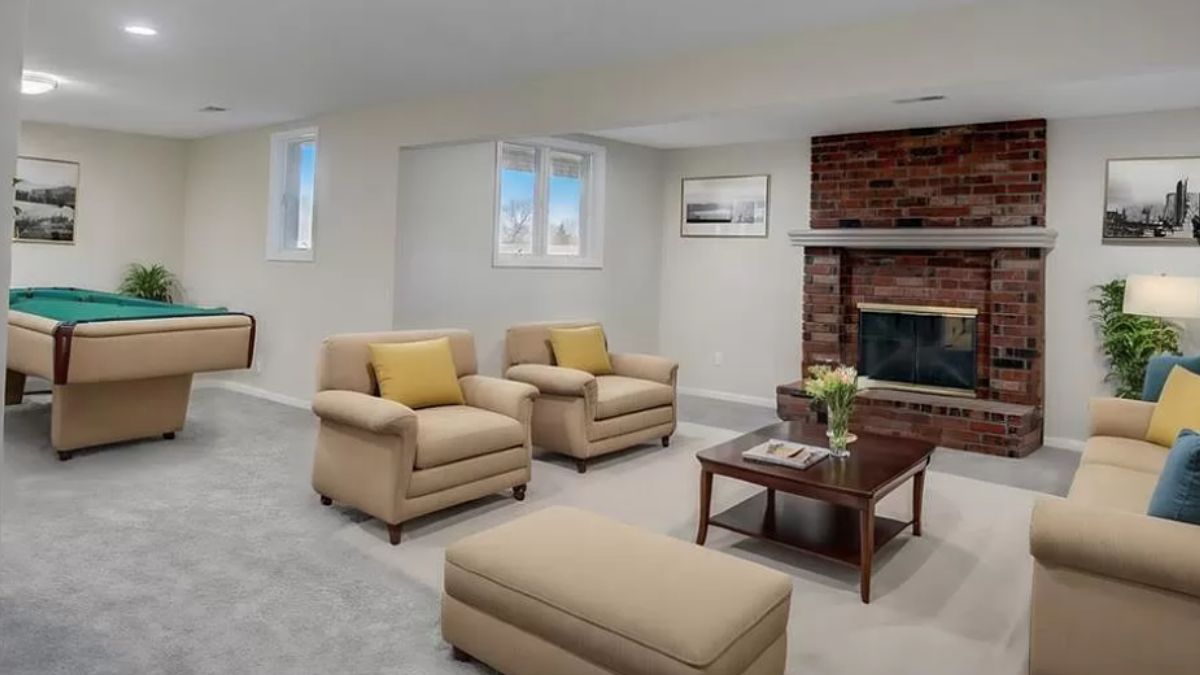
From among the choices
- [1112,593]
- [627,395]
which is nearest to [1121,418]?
[1112,593]

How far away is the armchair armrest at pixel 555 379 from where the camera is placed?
4.54m

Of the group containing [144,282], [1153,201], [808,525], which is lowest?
[808,525]

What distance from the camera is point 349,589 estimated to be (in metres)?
2.83

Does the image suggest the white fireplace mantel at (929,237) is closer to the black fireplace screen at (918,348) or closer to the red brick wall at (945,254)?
the red brick wall at (945,254)

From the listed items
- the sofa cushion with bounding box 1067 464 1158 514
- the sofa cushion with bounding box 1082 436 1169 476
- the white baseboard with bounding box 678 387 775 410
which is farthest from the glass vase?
the white baseboard with bounding box 678 387 775 410

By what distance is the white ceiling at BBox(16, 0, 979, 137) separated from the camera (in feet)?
10.7

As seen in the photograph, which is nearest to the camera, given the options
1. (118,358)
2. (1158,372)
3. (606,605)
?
(606,605)

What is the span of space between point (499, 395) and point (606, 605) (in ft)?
7.05

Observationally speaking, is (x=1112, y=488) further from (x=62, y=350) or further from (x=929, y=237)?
(x=62, y=350)

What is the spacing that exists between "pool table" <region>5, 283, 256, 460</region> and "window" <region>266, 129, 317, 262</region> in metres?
1.43

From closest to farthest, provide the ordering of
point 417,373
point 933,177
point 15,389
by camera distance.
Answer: point 417,373
point 15,389
point 933,177

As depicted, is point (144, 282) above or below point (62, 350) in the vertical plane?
above

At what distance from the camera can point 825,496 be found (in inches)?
115

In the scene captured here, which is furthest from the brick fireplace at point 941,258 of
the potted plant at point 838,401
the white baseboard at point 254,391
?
the white baseboard at point 254,391
